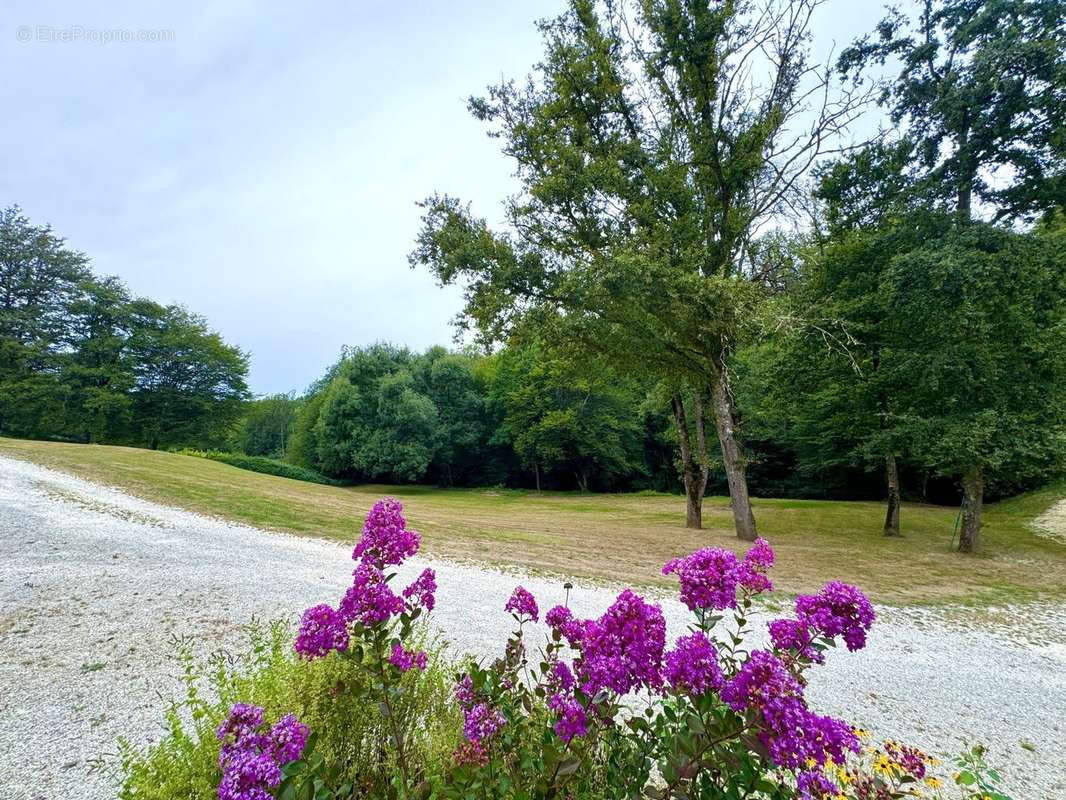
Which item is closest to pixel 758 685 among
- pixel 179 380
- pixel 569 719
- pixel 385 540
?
pixel 569 719

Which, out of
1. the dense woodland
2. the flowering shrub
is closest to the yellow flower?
the flowering shrub

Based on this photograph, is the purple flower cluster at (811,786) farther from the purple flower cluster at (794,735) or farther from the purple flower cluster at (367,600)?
the purple flower cluster at (367,600)

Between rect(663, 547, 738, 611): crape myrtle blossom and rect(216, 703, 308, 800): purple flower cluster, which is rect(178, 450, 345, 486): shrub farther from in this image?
rect(663, 547, 738, 611): crape myrtle blossom

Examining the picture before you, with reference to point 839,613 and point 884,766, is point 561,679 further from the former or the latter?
point 884,766

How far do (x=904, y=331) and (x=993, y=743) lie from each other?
475 inches

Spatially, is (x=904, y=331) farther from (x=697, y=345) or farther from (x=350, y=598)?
(x=350, y=598)

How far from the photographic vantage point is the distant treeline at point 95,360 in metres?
26.7

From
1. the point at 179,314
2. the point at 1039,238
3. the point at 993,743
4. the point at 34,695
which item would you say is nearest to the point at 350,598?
the point at 34,695

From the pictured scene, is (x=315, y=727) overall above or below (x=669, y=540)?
above

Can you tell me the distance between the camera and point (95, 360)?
29078 millimetres

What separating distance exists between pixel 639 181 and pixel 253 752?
524 inches

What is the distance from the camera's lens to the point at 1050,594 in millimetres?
8250

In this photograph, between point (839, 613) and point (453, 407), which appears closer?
point (839, 613)

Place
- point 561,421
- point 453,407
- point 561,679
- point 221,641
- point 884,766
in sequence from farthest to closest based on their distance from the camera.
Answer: point 453,407 < point 561,421 < point 221,641 < point 884,766 < point 561,679
